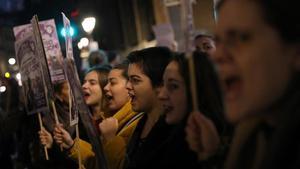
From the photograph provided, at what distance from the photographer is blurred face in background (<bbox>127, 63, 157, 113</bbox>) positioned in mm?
4145

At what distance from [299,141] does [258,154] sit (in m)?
0.36

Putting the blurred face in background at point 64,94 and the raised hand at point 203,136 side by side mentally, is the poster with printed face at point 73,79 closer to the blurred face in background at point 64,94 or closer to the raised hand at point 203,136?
the blurred face in background at point 64,94

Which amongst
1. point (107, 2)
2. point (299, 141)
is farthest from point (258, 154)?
point (107, 2)

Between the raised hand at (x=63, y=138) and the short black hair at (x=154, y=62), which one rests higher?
the short black hair at (x=154, y=62)

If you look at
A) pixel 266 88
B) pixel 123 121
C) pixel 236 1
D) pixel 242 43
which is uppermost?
pixel 236 1

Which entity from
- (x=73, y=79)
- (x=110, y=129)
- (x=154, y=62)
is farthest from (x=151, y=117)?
(x=110, y=129)

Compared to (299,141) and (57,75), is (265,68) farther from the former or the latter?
(57,75)

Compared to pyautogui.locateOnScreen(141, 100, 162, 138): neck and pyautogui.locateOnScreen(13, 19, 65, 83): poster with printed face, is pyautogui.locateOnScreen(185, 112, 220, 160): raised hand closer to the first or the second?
pyautogui.locateOnScreen(141, 100, 162, 138): neck

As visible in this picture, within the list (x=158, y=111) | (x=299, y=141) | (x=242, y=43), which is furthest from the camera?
(x=158, y=111)

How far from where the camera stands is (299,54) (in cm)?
184

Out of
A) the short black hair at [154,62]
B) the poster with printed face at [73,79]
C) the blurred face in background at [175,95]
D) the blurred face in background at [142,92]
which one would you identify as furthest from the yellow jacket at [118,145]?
the blurred face in background at [175,95]

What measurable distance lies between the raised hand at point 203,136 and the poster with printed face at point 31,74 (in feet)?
9.90

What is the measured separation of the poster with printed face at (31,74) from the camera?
5.46m

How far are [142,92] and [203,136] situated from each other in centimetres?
155
